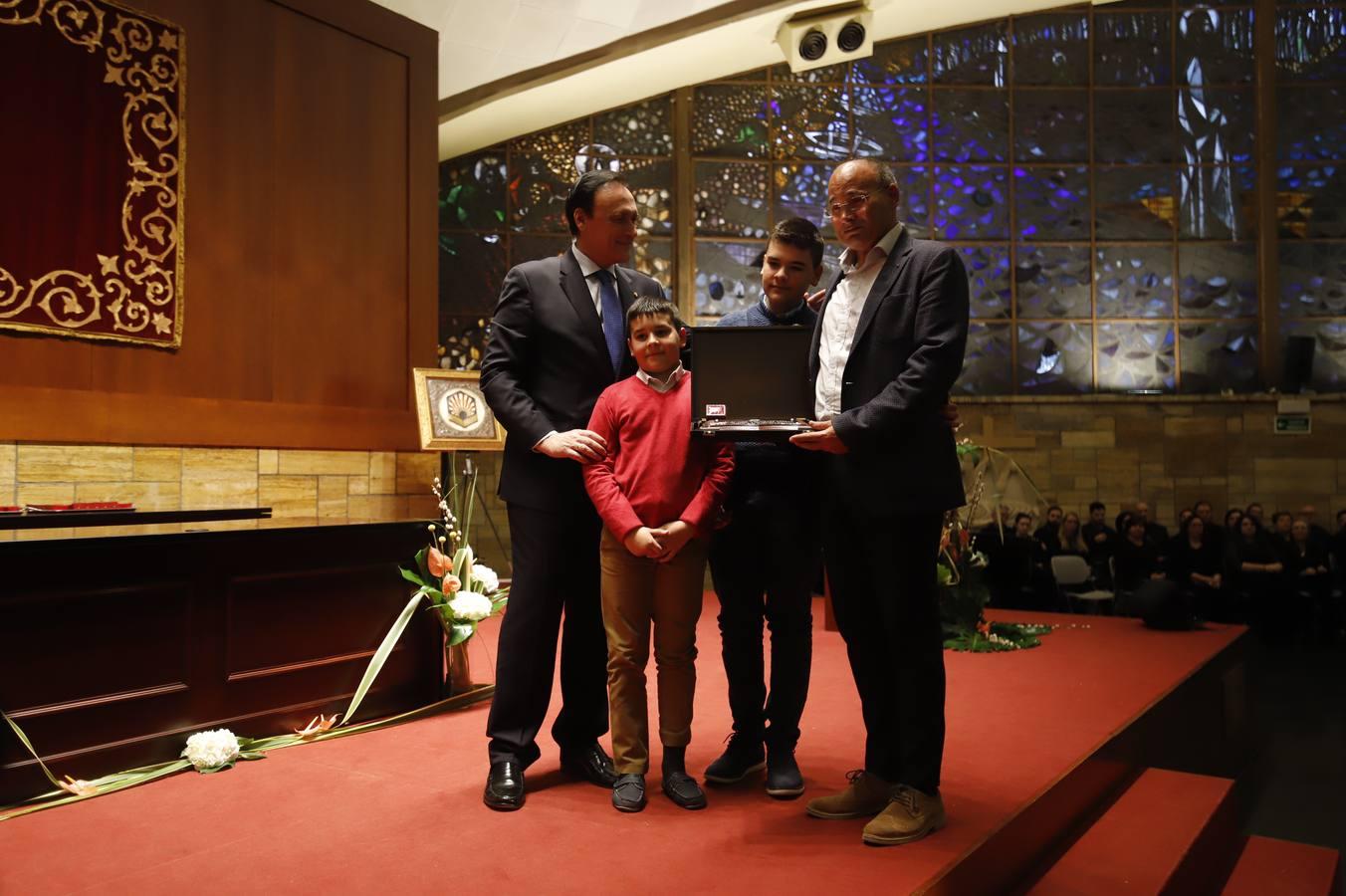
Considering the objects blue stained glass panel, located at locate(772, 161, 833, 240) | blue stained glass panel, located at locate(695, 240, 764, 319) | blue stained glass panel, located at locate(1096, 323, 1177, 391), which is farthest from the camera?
blue stained glass panel, located at locate(1096, 323, 1177, 391)

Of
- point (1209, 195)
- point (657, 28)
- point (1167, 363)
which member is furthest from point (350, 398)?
point (1209, 195)

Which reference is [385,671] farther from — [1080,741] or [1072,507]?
[1072,507]

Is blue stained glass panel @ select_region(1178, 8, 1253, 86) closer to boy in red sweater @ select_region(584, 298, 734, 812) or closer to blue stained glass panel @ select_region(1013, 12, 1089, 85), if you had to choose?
blue stained glass panel @ select_region(1013, 12, 1089, 85)

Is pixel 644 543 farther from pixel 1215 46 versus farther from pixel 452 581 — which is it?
pixel 1215 46

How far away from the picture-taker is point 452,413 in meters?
5.02

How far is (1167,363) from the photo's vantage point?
10.4 metres

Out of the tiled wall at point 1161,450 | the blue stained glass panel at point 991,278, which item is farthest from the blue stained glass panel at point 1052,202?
the tiled wall at point 1161,450

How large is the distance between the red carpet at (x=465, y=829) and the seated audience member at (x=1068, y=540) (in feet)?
16.1

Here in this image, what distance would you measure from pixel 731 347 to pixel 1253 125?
34.0 ft

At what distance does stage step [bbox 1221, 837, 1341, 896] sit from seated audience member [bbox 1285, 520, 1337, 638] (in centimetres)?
494

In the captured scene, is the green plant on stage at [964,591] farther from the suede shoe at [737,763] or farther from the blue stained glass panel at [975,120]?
the blue stained glass panel at [975,120]

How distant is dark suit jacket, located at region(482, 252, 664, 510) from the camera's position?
255cm

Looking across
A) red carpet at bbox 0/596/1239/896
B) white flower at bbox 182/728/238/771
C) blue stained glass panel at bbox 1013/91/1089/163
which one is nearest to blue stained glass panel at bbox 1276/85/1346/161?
blue stained glass panel at bbox 1013/91/1089/163

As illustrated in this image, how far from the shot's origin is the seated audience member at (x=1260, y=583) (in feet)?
25.5
